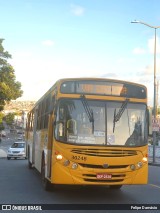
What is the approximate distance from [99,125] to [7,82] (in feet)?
130

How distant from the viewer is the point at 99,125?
1103 centimetres

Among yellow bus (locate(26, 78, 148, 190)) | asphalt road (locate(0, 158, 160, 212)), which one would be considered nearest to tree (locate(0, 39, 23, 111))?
asphalt road (locate(0, 158, 160, 212))

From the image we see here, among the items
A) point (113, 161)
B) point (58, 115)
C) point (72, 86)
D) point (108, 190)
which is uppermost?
→ point (72, 86)

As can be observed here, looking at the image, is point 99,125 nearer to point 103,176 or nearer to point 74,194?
point 103,176

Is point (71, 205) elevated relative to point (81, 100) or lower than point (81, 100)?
lower

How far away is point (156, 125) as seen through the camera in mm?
30125

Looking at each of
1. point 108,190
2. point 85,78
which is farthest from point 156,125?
point 85,78

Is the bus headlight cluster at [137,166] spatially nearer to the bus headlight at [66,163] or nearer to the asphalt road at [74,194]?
the asphalt road at [74,194]

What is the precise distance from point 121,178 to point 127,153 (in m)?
0.63

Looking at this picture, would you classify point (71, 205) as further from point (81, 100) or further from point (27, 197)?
point (81, 100)

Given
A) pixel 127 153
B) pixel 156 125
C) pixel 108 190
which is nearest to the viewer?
pixel 127 153

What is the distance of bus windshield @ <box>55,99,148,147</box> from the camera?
10930 millimetres

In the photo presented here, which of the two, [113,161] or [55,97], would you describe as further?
[55,97]

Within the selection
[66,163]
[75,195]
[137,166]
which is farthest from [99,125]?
[75,195]
